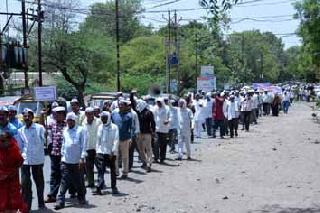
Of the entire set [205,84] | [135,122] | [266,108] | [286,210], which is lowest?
[266,108]

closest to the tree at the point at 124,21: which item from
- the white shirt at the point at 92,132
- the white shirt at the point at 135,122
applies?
the white shirt at the point at 135,122

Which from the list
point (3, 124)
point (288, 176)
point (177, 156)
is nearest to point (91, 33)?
point (177, 156)

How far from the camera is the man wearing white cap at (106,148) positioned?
13.0 meters

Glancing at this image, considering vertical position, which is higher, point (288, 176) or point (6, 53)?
point (6, 53)

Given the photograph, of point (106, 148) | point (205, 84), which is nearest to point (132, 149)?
point (106, 148)

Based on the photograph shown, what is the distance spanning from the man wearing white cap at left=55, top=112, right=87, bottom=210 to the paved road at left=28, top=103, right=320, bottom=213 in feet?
1.25

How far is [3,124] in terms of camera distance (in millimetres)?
10211

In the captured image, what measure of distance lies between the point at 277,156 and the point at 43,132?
1003cm

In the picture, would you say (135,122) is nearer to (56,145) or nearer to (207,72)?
(56,145)

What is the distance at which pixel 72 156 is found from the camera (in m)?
11.6

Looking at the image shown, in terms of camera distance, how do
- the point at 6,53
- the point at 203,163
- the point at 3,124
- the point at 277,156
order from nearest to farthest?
the point at 3,124 → the point at 203,163 → the point at 277,156 → the point at 6,53

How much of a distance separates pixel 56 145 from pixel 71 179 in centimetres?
67

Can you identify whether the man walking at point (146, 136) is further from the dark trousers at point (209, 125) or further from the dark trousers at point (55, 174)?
the dark trousers at point (209, 125)

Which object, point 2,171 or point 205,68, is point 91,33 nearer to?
point 205,68
